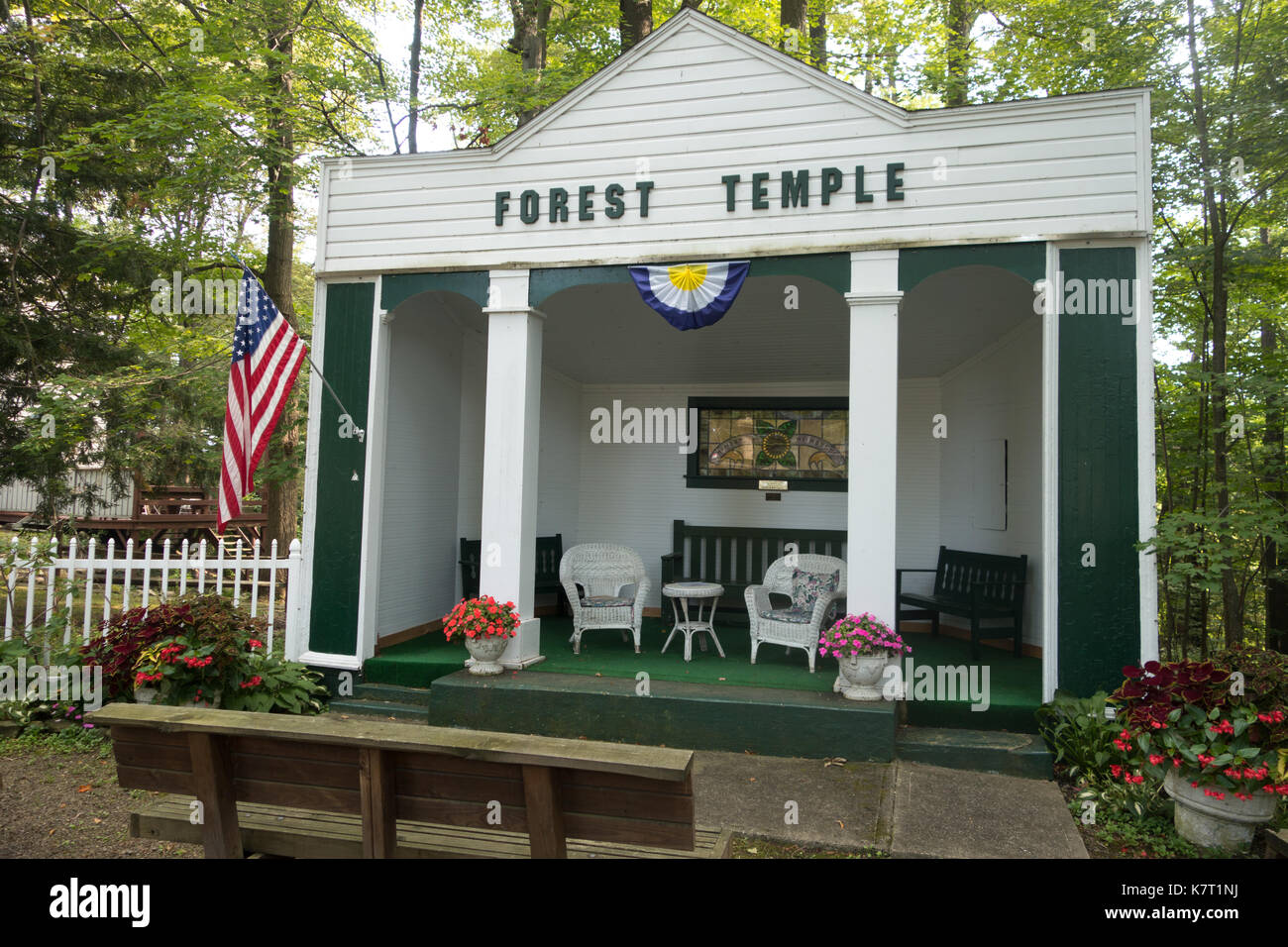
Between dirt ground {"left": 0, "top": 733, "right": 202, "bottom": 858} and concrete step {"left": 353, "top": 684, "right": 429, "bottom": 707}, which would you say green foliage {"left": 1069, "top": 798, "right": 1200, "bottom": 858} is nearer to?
concrete step {"left": 353, "top": 684, "right": 429, "bottom": 707}

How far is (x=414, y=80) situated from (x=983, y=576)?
1183cm

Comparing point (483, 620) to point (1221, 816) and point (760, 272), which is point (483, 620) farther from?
point (1221, 816)

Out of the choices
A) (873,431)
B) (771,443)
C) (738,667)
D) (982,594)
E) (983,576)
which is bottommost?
(738,667)

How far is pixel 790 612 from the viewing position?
620 cm

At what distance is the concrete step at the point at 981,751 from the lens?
471cm

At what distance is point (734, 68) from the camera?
568 centimetres

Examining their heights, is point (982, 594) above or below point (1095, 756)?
above

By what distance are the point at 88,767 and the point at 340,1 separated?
44.0ft

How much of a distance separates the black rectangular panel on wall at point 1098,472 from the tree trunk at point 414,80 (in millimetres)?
11198

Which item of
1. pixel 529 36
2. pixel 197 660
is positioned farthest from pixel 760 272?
pixel 529 36

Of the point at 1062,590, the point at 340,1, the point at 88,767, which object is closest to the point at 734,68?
the point at 1062,590

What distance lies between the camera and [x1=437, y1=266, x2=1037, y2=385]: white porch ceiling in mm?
6477
